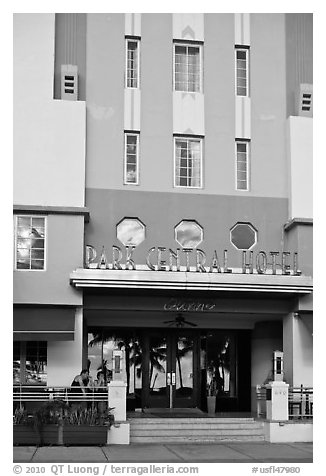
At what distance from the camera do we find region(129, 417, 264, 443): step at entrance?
1833cm

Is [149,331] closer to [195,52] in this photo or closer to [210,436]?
[210,436]

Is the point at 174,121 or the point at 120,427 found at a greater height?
the point at 174,121

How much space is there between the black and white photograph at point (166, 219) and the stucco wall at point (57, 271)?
1.4 inches

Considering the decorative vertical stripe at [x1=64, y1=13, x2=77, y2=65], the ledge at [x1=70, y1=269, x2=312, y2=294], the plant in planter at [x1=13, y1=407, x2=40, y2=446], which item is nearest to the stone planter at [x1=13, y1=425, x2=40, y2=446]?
the plant in planter at [x1=13, y1=407, x2=40, y2=446]

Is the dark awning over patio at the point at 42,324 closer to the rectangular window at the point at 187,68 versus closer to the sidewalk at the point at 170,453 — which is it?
the sidewalk at the point at 170,453

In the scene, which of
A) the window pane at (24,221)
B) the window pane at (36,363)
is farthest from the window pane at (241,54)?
the window pane at (36,363)

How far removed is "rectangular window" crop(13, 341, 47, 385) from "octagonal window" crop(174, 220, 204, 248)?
4.34 m

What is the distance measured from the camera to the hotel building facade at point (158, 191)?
19.8 m

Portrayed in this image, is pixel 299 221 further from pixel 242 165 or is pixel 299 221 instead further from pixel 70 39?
pixel 70 39

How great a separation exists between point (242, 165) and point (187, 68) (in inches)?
116

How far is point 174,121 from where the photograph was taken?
70.6 feet

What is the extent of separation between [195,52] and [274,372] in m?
8.67
